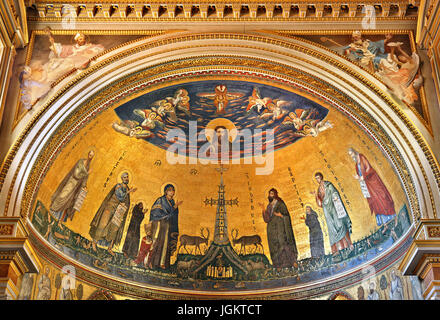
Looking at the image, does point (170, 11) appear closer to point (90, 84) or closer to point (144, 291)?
point (90, 84)

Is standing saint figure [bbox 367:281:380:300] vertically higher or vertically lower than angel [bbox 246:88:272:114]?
lower

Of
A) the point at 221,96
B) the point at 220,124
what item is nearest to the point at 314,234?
the point at 220,124

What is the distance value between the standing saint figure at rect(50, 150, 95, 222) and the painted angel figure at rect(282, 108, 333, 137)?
17.1 ft

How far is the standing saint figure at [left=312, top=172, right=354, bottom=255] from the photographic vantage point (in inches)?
625

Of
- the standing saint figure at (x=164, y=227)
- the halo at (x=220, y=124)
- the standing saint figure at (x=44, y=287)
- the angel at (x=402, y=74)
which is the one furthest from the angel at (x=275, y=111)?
the standing saint figure at (x=44, y=287)

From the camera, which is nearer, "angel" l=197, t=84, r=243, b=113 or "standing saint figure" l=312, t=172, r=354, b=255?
"angel" l=197, t=84, r=243, b=113

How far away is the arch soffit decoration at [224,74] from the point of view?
13.0 m

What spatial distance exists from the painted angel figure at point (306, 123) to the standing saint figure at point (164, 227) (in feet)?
12.9

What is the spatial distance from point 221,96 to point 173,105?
4.16 feet

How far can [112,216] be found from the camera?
16.3m

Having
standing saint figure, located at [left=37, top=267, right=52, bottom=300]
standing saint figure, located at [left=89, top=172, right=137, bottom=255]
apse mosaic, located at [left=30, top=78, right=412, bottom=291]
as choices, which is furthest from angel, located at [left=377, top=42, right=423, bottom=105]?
standing saint figure, located at [left=37, top=267, right=52, bottom=300]

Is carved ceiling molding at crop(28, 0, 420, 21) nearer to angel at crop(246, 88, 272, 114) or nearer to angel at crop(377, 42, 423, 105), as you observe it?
angel at crop(377, 42, 423, 105)

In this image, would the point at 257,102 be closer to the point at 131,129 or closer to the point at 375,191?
the point at 131,129
